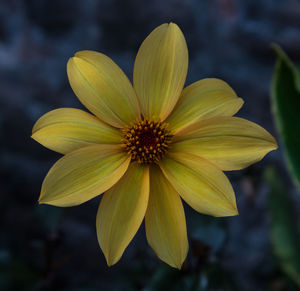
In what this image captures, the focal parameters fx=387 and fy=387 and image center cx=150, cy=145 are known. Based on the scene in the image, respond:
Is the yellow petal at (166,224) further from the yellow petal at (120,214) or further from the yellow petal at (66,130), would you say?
the yellow petal at (66,130)

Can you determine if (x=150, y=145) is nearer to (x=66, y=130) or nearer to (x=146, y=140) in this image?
(x=146, y=140)

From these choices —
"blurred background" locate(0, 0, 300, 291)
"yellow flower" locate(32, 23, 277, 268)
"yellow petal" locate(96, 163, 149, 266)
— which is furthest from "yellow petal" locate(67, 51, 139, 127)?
"blurred background" locate(0, 0, 300, 291)

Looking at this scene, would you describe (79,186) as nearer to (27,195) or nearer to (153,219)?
(153,219)

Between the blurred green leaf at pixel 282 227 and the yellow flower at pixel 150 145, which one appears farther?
the blurred green leaf at pixel 282 227

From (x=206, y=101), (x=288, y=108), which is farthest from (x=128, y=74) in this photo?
(x=206, y=101)

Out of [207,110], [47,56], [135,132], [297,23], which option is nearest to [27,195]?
[47,56]

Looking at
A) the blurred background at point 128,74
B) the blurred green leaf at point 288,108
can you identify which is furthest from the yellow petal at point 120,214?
the blurred green leaf at point 288,108
